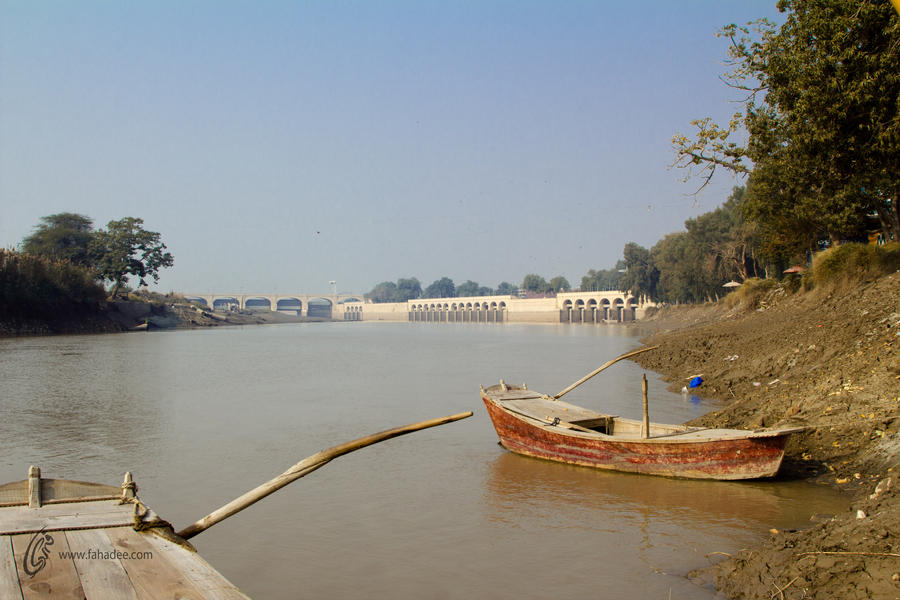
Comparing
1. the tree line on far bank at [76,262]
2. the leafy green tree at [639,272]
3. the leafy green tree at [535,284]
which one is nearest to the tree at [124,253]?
the tree line on far bank at [76,262]

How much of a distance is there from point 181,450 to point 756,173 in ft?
76.2

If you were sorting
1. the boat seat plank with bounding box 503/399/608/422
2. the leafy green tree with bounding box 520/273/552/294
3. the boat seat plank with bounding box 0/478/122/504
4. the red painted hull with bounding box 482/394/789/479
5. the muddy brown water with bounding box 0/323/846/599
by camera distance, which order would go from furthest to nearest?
the leafy green tree with bounding box 520/273/552/294 < the boat seat plank with bounding box 503/399/608/422 < the red painted hull with bounding box 482/394/789/479 < the muddy brown water with bounding box 0/323/846/599 < the boat seat plank with bounding box 0/478/122/504

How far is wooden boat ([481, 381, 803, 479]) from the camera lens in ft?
31.9

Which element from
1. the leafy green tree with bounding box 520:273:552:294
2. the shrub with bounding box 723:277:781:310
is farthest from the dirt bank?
the leafy green tree with bounding box 520:273:552:294

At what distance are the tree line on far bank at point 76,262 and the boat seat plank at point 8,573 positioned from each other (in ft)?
227

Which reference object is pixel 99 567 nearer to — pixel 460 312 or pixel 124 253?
pixel 124 253

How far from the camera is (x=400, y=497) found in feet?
35.7

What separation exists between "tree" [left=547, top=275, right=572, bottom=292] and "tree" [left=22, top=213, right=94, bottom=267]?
13216cm

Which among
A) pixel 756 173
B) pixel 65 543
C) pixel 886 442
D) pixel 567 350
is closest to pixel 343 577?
pixel 65 543

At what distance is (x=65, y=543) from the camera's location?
4.81m

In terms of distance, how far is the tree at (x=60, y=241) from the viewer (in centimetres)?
8325

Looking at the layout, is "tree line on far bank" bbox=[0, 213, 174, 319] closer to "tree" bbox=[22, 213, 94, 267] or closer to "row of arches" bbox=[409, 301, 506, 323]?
"tree" bbox=[22, 213, 94, 267]

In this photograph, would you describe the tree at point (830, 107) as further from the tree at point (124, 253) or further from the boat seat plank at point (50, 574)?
the tree at point (124, 253)

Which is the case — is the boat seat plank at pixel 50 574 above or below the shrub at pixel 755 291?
below
